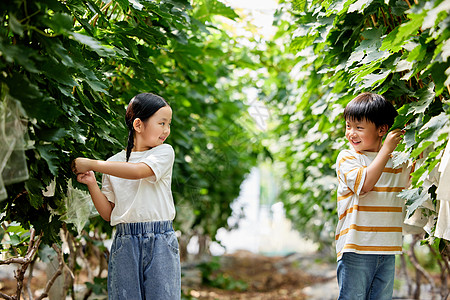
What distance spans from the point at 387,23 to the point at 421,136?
0.76m

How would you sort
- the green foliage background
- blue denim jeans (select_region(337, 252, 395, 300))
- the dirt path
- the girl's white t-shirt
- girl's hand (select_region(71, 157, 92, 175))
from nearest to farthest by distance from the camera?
1. the green foliage background
2. girl's hand (select_region(71, 157, 92, 175))
3. the girl's white t-shirt
4. blue denim jeans (select_region(337, 252, 395, 300))
5. the dirt path

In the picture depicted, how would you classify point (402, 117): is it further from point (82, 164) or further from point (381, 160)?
point (82, 164)

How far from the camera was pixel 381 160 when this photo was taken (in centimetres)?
205

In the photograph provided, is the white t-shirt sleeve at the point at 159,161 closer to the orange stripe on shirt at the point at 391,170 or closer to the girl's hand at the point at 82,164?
the girl's hand at the point at 82,164

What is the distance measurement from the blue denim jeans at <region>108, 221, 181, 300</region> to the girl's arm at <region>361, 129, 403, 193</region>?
0.84 metres

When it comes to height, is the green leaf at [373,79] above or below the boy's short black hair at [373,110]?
above

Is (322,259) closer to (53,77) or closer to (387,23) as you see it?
(387,23)

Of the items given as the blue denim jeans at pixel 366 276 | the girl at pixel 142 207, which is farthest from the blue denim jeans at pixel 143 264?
the blue denim jeans at pixel 366 276

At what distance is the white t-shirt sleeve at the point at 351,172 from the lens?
A: 2.10m

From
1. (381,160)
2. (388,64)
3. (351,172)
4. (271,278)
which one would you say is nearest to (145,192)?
(351,172)

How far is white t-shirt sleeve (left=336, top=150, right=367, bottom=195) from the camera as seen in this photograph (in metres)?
2.10

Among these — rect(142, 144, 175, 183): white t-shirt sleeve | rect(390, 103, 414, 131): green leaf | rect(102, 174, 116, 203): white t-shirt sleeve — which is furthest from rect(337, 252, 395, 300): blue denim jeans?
rect(102, 174, 116, 203): white t-shirt sleeve

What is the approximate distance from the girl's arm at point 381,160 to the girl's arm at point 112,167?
90 cm

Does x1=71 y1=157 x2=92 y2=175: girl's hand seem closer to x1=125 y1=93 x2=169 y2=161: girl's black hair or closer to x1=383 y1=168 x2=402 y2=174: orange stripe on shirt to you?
x1=125 y1=93 x2=169 y2=161: girl's black hair
